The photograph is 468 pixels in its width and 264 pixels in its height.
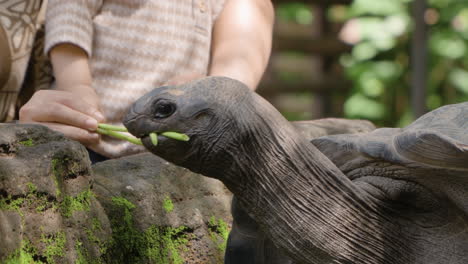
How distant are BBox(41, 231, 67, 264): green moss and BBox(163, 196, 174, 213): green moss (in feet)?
1.08

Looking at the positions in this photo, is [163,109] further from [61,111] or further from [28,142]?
[61,111]

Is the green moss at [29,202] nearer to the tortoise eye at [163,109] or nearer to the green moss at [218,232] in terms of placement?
A: the tortoise eye at [163,109]

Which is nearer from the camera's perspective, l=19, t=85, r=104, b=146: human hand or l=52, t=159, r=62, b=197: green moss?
l=52, t=159, r=62, b=197: green moss

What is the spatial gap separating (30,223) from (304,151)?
1.45 ft

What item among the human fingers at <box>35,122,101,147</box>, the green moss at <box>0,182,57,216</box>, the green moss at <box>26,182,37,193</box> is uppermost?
the green moss at <box>26,182,37,193</box>

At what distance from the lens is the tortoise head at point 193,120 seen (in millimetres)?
1067

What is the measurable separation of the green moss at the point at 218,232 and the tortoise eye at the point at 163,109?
0.51 m

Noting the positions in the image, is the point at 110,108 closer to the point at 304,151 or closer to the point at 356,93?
the point at 304,151

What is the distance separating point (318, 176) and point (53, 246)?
0.43 meters

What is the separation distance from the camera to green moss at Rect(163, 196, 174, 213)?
56.7 inches

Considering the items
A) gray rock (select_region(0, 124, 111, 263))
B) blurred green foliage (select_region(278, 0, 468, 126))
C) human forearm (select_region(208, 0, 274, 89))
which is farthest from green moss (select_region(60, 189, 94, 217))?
blurred green foliage (select_region(278, 0, 468, 126))

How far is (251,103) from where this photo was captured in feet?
3.66

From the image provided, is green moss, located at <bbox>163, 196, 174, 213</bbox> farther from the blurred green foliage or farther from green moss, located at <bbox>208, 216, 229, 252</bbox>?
the blurred green foliage

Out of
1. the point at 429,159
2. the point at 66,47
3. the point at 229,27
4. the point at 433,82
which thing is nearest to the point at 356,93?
the point at 433,82
